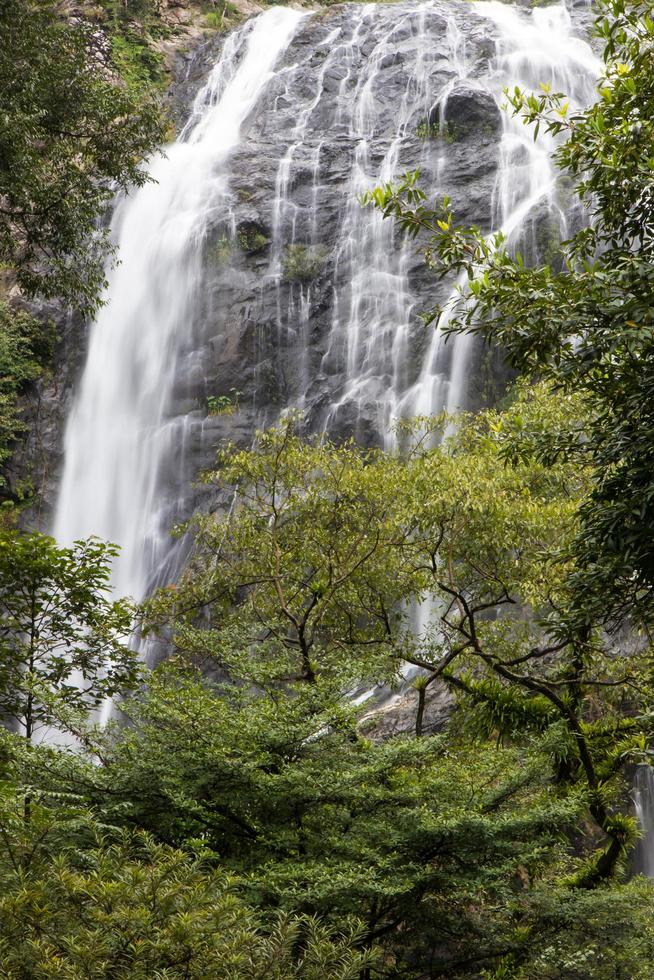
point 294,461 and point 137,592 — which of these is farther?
point 137,592

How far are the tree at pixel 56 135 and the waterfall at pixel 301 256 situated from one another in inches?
430

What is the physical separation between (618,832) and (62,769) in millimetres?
5180

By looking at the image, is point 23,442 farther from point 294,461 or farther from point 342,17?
point 342,17

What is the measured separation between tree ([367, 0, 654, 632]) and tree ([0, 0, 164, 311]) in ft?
20.4

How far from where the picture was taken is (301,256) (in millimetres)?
26812

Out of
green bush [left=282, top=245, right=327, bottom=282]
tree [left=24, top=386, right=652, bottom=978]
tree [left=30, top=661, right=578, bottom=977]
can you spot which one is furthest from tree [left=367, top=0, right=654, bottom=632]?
green bush [left=282, top=245, right=327, bottom=282]

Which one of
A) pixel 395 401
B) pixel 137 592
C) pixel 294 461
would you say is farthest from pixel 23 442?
pixel 294 461

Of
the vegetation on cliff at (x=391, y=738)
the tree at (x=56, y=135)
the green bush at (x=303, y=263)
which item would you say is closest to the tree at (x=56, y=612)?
the vegetation on cliff at (x=391, y=738)

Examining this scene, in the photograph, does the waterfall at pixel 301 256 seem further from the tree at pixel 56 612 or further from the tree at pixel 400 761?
the tree at pixel 56 612

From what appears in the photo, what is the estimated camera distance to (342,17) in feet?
115

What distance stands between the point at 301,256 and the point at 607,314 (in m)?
22.3

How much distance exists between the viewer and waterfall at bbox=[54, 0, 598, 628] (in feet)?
77.2

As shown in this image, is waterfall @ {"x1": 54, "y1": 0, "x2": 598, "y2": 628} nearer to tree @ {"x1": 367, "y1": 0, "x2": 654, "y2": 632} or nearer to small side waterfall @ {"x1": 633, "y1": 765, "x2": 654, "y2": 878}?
small side waterfall @ {"x1": 633, "y1": 765, "x2": 654, "y2": 878}

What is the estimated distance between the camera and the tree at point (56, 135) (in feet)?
34.5
